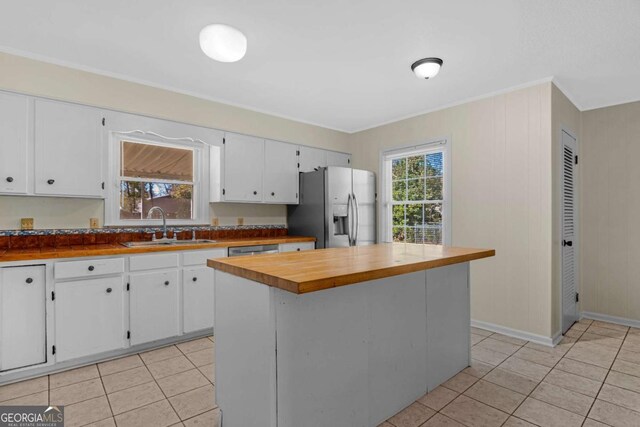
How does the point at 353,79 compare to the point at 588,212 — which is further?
the point at 588,212

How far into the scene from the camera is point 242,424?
1.69 meters

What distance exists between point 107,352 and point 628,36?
185 inches

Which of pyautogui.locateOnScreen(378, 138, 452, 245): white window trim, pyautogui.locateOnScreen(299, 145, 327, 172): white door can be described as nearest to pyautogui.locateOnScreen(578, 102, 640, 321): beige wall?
pyautogui.locateOnScreen(378, 138, 452, 245): white window trim

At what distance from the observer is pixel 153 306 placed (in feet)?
9.84

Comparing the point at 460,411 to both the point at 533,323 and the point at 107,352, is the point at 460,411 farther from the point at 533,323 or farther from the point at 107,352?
the point at 107,352

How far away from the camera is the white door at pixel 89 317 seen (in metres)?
2.57

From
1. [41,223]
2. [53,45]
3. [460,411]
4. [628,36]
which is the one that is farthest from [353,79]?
[41,223]

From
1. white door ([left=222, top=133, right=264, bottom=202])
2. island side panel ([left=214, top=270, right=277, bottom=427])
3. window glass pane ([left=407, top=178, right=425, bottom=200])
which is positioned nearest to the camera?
island side panel ([left=214, top=270, right=277, bottom=427])

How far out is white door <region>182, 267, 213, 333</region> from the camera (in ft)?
10.5

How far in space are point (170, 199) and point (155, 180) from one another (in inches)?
10.1

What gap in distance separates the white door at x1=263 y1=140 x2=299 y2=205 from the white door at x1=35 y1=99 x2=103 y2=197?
1789 mm

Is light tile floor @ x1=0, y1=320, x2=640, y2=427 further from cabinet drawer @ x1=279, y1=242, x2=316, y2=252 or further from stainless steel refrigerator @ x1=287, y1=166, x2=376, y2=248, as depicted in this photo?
stainless steel refrigerator @ x1=287, y1=166, x2=376, y2=248

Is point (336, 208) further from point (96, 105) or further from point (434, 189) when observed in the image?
point (96, 105)

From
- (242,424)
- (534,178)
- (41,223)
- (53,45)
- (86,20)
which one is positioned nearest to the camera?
(242,424)
